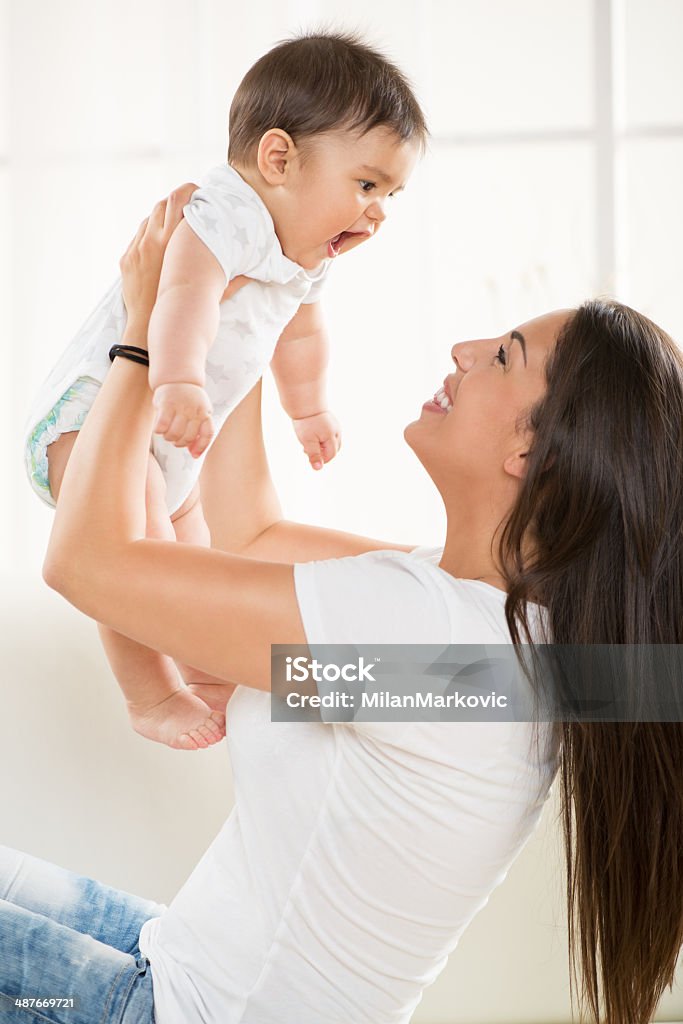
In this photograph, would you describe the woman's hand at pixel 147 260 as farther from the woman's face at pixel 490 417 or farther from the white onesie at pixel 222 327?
the woman's face at pixel 490 417

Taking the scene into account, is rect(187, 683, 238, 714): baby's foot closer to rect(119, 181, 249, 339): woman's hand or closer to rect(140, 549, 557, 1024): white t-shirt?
rect(140, 549, 557, 1024): white t-shirt

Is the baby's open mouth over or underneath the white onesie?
over

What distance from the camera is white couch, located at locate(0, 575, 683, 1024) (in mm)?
1389

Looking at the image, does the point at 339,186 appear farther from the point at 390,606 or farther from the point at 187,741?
the point at 187,741

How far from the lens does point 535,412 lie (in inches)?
35.6

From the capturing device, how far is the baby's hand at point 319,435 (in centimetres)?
127

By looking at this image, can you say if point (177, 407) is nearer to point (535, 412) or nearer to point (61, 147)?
point (535, 412)

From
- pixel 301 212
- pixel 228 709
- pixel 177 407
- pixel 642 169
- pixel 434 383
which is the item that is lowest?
pixel 228 709

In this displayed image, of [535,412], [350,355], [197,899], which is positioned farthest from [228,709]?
[350,355]

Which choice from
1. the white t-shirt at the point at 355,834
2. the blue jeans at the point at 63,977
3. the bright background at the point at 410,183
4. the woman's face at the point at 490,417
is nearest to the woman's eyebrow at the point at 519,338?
the woman's face at the point at 490,417

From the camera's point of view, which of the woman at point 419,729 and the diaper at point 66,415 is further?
the diaper at point 66,415

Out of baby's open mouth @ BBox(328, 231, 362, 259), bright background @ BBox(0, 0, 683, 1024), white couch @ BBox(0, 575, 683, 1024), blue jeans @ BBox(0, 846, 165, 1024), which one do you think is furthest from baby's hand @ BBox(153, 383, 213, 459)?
bright background @ BBox(0, 0, 683, 1024)

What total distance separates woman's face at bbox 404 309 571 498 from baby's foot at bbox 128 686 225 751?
0.37 meters

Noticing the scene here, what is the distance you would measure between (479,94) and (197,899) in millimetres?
1903
